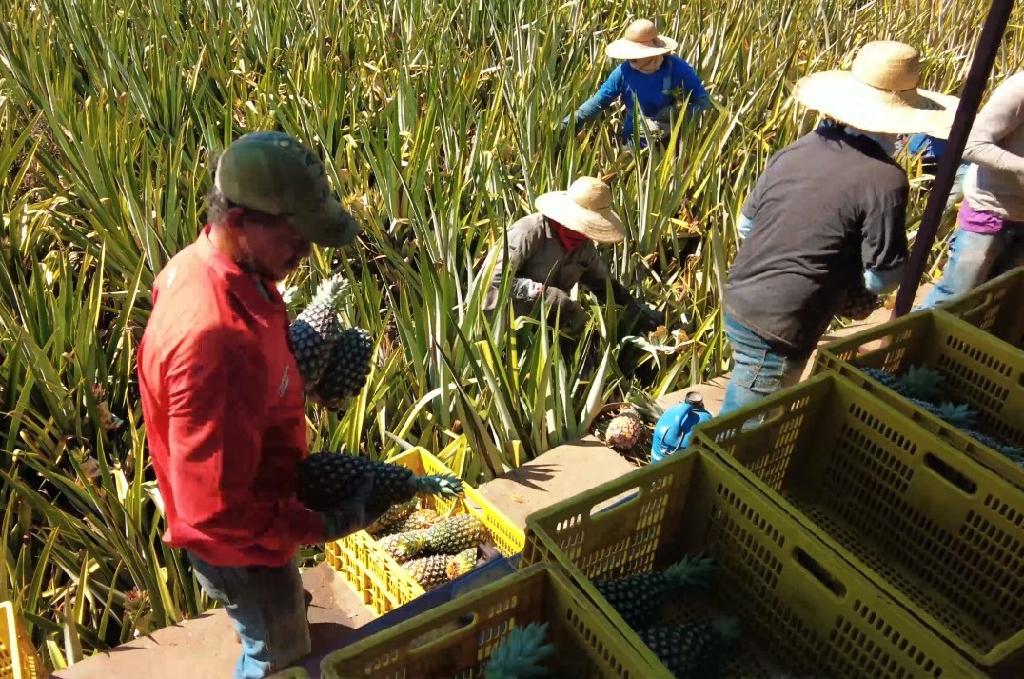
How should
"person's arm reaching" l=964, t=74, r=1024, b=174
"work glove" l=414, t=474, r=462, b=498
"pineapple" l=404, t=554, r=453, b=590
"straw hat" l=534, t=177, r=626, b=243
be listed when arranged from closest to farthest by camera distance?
"work glove" l=414, t=474, r=462, b=498, "pineapple" l=404, t=554, r=453, b=590, "person's arm reaching" l=964, t=74, r=1024, b=174, "straw hat" l=534, t=177, r=626, b=243

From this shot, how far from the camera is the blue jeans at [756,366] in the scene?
87.6 inches

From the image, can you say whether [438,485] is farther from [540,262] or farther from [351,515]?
[540,262]

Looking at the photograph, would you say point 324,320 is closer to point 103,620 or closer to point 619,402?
point 103,620

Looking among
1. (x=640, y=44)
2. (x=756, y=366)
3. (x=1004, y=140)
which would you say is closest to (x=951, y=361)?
(x=756, y=366)

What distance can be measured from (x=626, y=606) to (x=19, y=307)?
1935 millimetres

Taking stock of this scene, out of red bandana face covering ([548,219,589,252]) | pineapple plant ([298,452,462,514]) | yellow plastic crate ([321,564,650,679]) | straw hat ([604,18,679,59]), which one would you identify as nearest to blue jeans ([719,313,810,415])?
red bandana face covering ([548,219,589,252])

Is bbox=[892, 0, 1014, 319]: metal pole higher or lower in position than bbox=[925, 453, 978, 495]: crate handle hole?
higher

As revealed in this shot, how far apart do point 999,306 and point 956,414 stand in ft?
1.91

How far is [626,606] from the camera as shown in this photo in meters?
1.24

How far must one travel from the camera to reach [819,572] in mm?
1291

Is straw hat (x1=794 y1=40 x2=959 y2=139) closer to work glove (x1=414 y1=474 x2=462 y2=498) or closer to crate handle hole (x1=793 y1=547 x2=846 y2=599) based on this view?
crate handle hole (x1=793 y1=547 x2=846 y2=599)

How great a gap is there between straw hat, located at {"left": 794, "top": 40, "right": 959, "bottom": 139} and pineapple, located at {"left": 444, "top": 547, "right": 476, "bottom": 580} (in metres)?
Result: 1.37

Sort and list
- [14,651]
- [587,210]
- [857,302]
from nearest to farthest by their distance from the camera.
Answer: [14,651] → [857,302] → [587,210]

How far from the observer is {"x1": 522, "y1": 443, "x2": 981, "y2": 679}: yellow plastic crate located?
1.09 metres
